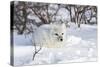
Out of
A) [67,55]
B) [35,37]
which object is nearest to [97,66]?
[67,55]

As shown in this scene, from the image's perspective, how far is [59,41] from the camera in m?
1.89

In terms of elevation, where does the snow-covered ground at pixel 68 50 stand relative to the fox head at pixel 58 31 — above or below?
below

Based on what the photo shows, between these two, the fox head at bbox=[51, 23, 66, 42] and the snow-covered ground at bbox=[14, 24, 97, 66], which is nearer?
the snow-covered ground at bbox=[14, 24, 97, 66]

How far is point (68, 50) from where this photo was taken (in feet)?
6.29

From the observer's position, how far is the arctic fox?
181 centimetres

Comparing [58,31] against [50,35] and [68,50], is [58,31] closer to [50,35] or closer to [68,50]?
[50,35]

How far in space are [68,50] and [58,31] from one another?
0.73 feet

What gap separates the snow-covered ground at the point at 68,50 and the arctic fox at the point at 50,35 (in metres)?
0.05

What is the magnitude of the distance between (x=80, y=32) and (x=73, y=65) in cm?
35

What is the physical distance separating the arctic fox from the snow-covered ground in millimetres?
48

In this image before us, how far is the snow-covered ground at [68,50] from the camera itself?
174 cm

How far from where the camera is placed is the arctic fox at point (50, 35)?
1.81m

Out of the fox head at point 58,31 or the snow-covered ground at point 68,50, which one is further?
the fox head at point 58,31

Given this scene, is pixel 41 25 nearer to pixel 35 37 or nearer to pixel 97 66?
pixel 35 37
